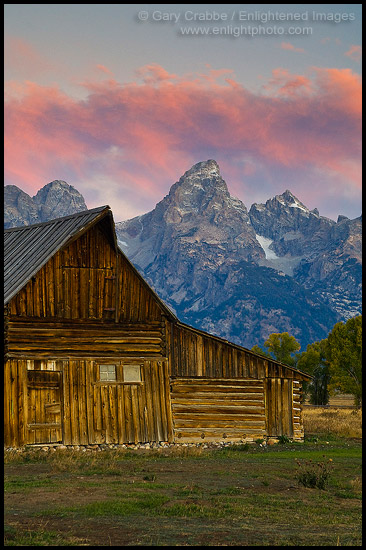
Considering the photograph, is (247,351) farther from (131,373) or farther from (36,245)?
(36,245)

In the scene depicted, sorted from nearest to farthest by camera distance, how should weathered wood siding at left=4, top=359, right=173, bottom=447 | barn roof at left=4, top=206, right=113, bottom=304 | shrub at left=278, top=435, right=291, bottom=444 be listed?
weathered wood siding at left=4, top=359, right=173, bottom=447 < barn roof at left=4, top=206, right=113, bottom=304 < shrub at left=278, top=435, right=291, bottom=444

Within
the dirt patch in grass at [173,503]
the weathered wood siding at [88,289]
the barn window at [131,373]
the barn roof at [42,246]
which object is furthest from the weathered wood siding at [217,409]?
the dirt patch in grass at [173,503]

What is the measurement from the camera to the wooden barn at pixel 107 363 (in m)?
27.7

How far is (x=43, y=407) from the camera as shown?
27531 mm

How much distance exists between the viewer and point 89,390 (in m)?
28.6

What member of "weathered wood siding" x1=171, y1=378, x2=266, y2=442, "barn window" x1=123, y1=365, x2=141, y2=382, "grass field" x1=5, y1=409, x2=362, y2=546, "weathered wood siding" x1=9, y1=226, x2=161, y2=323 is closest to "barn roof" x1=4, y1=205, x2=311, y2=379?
"weathered wood siding" x1=9, y1=226, x2=161, y2=323

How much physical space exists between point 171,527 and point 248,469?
9.16 m

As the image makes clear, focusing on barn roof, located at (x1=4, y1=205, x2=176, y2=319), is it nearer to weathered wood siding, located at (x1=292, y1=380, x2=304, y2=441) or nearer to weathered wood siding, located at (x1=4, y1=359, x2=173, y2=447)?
weathered wood siding, located at (x1=4, y1=359, x2=173, y2=447)

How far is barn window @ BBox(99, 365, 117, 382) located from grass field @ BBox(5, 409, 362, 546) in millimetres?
4520

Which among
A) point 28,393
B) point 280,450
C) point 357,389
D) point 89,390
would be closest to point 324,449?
point 280,450

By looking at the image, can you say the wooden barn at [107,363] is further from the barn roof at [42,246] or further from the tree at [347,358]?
the tree at [347,358]

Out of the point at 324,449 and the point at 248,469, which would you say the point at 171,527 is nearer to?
the point at 248,469

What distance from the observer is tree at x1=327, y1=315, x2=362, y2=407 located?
69.8m

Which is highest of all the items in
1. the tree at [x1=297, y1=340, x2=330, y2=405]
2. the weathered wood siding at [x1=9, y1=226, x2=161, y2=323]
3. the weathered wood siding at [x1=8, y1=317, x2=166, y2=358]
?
the weathered wood siding at [x1=9, y1=226, x2=161, y2=323]
